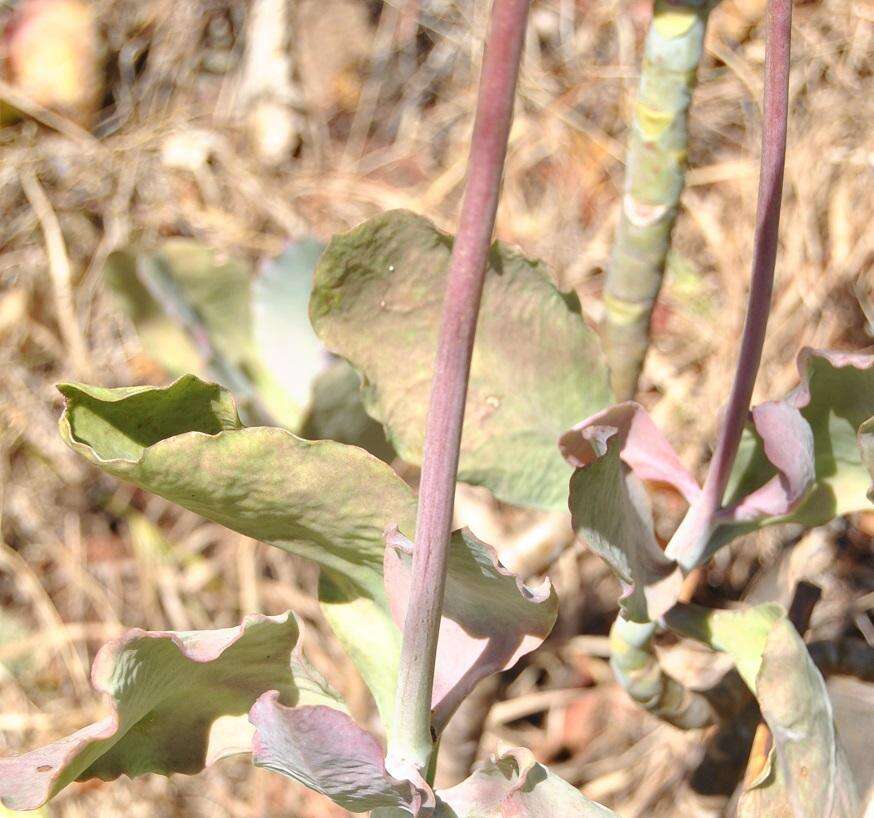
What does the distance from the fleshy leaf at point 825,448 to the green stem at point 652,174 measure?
0.37ft

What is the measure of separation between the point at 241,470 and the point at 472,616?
0.45ft

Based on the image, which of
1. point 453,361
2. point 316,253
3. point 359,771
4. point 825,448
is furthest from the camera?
point 316,253

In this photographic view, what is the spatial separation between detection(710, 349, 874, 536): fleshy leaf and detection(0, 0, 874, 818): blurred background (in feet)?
0.43

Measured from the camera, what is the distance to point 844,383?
1.69 feet

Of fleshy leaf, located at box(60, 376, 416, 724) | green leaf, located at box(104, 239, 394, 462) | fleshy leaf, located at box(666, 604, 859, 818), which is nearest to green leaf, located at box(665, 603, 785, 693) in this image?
fleshy leaf, located at box(666, 604, 859, 818)

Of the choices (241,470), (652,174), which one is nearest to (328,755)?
(241,470)

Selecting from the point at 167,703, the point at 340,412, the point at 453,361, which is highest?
the point at 453,361

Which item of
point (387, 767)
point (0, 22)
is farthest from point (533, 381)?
point (0, 22)

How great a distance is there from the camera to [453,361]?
335mm

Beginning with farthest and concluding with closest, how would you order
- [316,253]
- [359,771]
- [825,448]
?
[316,253], [825,448], [359,771]

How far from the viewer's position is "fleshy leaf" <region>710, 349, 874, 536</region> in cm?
51

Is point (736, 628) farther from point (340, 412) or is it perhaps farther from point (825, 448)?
point (340, 412)

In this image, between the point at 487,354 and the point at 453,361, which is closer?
the point at 453,361

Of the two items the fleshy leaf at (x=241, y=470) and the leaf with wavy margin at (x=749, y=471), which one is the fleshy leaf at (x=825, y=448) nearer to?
the leaf with wavy margin at (x=749, y=471)
